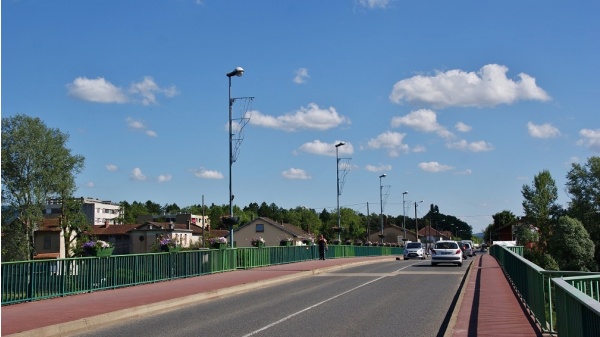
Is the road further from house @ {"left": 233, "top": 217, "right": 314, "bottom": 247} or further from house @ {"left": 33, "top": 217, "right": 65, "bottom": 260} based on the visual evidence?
house @ {"left": 233, "top": 217, "right": 314, "bottom": 247}

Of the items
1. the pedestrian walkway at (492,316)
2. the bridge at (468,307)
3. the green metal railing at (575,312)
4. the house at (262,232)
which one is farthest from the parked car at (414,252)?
the house at (262,232)

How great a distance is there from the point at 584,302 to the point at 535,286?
666cm

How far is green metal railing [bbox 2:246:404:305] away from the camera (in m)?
15.8

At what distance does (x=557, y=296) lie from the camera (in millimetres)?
8109

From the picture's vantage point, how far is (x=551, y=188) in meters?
127

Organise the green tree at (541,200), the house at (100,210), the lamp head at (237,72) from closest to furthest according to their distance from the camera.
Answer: the lamp head at (237,72)
the green tree at (541,200)
the house at (100,210)

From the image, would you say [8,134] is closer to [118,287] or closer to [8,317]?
[118,287]

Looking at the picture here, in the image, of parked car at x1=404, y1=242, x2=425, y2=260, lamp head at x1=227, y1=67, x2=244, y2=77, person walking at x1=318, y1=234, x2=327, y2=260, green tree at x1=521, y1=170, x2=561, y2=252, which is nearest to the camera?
lamp head at x1=227, y1=67, x2=244, y2=77

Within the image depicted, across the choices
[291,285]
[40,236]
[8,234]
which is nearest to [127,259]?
[291,285]

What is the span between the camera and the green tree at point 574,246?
90625 millimetres

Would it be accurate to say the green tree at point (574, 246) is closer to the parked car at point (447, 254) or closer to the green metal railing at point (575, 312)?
the parked car at point (447, 254)

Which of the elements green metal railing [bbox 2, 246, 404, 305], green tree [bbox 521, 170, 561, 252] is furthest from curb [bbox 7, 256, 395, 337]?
green tree [bbox 521, 170, 561, 252]

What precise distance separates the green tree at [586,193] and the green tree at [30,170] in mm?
77214

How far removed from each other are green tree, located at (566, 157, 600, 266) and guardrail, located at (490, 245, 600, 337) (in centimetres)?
9361
